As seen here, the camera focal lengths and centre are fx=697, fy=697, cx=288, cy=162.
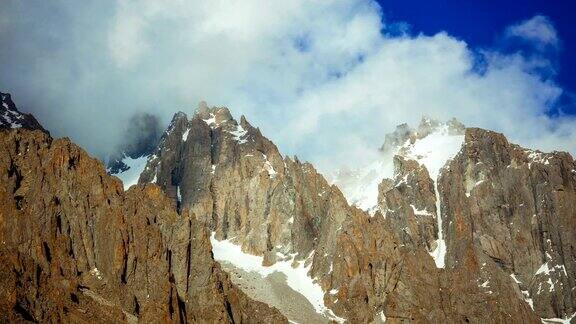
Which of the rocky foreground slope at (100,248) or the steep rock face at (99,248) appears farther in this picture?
the steep rock face at (99,248)

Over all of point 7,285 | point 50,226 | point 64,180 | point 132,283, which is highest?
point 64,180

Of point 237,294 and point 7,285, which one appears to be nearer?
point 7,285

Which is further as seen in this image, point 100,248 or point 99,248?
point 99,248

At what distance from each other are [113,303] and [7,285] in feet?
129

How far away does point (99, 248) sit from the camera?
6860 inches

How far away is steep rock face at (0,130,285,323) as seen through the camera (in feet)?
460

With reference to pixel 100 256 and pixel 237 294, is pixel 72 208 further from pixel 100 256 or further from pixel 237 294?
pixel 237 294

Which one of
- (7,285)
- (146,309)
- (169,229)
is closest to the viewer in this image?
(7,285)

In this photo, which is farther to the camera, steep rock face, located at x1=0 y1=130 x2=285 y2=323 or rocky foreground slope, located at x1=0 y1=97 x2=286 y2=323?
steep rock face, located at x1=0 y1=130 x2=285 y2=323

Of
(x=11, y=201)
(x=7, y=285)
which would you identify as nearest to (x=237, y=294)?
(x=11, y=201)

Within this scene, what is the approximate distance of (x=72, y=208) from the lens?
18212cm

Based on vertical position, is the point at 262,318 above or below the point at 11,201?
below

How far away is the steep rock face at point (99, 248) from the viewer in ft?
460

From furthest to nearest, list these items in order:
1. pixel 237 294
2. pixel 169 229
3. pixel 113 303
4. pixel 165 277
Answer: pixel 169 229
pixel 237 294
pixel 165 277
pixel 113 303
